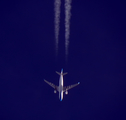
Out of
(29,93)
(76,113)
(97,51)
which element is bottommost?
(76,113)

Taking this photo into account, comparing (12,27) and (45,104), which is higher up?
(12,27)

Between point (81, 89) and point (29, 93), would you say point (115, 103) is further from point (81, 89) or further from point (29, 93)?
point (29, 93)

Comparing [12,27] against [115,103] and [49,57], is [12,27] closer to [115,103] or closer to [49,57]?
[49,57]

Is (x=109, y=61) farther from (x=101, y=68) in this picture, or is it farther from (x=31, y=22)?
(x=31, y=22)

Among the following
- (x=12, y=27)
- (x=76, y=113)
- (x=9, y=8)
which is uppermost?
(x=9, y=8)

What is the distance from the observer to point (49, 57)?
8400 cm

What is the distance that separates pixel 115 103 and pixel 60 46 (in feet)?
98.0

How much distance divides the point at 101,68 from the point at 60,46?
17.7 metres

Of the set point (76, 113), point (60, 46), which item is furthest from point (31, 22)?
point (76, 113)

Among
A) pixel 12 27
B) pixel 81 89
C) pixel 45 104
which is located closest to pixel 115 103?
pixel 81 89

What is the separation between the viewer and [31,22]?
85.6 metres

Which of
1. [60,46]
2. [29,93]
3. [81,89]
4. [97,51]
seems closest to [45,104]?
[29,93]

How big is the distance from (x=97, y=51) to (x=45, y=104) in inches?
1104

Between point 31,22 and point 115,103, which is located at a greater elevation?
point 31,22
